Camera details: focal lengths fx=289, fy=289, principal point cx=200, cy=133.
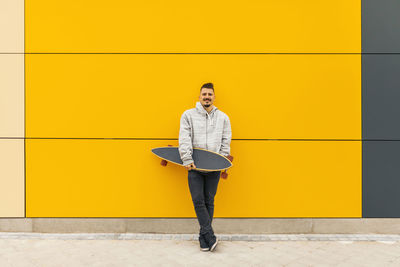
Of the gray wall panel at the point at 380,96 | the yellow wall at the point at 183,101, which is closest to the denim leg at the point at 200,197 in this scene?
the yellow wall at the point at 183,101

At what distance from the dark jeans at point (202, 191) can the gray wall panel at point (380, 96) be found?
2.23 metres

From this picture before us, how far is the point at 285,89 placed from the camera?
3.98 metres

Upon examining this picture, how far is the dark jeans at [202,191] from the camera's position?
3.48 metres

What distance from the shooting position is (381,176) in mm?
3979

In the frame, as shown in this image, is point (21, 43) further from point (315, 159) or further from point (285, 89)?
point (315, 159)

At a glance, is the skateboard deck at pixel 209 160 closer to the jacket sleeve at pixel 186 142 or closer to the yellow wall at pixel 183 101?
the jacket sleeve at pixel 186 142

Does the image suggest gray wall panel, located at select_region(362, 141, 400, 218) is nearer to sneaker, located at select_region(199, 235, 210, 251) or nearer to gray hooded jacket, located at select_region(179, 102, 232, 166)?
gray hooded jacket, located at select_region(179, 102, 232, 166)

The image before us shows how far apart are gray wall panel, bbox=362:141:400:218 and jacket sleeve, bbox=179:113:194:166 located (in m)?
2.45

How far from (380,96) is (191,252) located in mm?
3270

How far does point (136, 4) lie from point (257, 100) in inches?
83.3

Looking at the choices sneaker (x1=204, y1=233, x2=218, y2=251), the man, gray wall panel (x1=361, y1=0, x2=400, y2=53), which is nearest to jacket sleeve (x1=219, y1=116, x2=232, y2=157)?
the man

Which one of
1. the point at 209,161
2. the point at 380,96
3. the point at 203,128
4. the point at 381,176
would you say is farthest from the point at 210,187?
the point at 380,96

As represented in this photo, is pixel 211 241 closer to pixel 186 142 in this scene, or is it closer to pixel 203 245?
pixel 203 245

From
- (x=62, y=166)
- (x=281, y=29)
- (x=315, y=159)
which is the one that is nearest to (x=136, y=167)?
(x=62, y=166)
